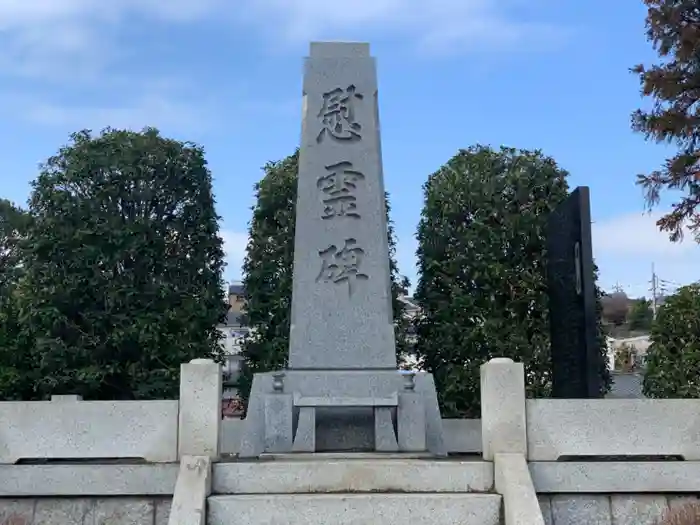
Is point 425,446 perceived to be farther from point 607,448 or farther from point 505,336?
point 505,336

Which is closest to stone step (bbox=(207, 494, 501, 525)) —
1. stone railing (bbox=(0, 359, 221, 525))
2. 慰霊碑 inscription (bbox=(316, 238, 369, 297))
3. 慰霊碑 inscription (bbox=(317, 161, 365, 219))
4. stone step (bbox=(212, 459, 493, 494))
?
stone step (bbox=(212, 459, 493, 494))

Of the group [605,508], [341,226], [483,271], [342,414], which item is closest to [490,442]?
[605,508]

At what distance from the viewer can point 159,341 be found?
13.1m

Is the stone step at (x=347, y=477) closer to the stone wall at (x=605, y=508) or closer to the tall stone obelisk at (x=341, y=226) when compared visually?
the stone wall at (x=605, y=508)

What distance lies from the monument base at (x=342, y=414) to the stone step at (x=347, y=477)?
4.21ft

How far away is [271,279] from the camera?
13852mm

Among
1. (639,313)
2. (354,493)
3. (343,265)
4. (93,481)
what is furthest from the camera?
(639,313)

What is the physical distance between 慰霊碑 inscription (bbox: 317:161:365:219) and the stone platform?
3101 mm

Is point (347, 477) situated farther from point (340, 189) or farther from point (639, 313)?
point (639, 313)

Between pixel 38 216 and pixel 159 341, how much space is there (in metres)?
3.02

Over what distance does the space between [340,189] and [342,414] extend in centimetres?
228

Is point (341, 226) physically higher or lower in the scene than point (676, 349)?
higher

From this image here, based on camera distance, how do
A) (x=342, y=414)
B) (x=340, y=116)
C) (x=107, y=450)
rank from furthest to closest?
(x=340, y=116), (x=342, y=414), (x=107, y=450)

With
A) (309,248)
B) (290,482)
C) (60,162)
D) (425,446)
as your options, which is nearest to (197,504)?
(290,482)
